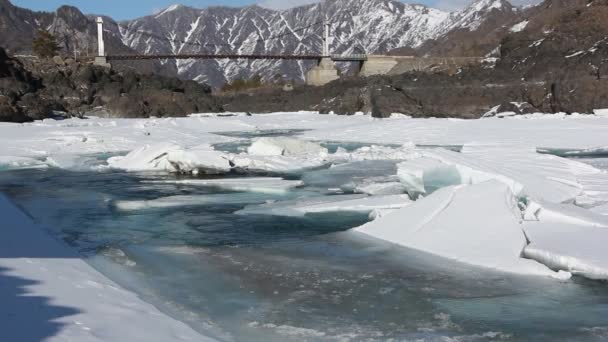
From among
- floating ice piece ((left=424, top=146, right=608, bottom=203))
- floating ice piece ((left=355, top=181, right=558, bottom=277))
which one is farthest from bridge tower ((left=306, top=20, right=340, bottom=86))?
floating ice piece ((left=355, top=181, right=558, bottom=277))

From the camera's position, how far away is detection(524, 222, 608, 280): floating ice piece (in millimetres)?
5945

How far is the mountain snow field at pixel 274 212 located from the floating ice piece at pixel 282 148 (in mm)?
42

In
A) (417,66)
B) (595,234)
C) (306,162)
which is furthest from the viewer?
(417,66)

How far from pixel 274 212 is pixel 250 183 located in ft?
9.95

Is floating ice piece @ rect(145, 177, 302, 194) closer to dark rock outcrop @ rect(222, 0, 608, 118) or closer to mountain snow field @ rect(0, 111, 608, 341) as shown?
mountain snow field @ rect(0, 111, 608, 341)

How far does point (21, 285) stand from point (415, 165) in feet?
21.1

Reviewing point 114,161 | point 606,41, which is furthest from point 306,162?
point 606,41

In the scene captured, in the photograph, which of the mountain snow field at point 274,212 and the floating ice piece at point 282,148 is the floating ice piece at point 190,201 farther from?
the floating ice piece at point 282,148

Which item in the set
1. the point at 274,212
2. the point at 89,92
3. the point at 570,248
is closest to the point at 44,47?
the point at 89,92

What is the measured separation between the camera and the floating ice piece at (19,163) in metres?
16.6

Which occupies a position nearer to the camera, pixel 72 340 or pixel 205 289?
pixel 72 340

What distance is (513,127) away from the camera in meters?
25.0

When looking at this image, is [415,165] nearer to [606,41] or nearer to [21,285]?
[21,285]

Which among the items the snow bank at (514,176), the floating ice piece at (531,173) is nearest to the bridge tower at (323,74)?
the floating ice piece at (531,173)
